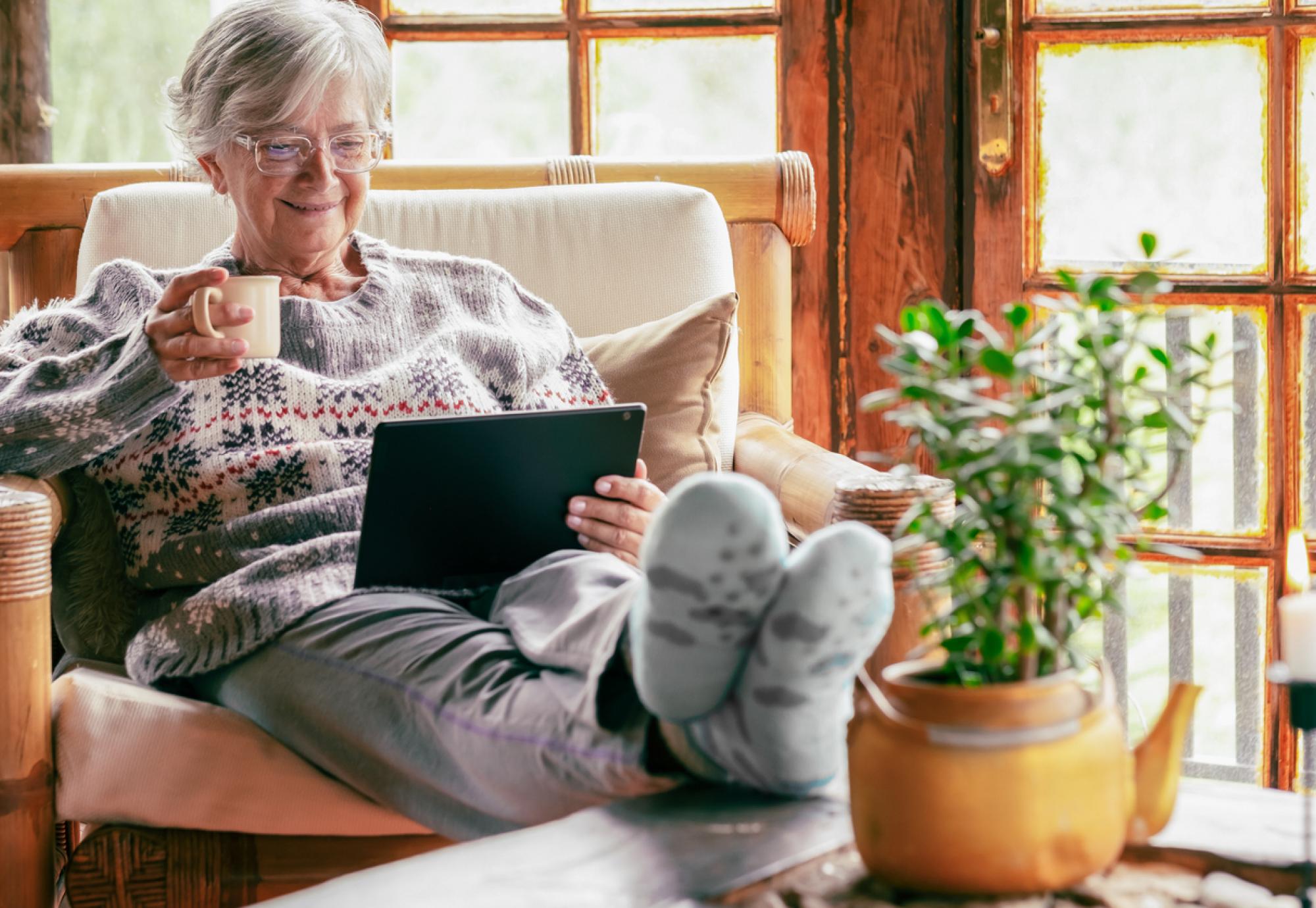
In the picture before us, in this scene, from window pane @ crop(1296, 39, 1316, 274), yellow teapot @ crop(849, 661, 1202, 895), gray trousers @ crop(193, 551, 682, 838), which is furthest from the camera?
window pane @ crop(1296, 39, 1316, 274)

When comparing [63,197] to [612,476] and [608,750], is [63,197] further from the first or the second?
[608,750]

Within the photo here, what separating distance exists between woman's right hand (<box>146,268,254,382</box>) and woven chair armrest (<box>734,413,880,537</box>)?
2.05 ft

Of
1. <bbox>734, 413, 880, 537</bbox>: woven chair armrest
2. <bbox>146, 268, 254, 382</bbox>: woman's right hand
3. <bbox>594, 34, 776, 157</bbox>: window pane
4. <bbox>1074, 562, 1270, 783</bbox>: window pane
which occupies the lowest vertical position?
<bbox>1074, 562, 1270, 783</bbox>: window pane

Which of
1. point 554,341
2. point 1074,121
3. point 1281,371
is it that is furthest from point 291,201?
point 1281,371

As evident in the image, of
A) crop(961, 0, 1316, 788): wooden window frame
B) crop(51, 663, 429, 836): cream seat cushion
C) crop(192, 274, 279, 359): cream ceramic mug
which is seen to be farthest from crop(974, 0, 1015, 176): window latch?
crop(51, 663, 429, 836): cream seat cushion

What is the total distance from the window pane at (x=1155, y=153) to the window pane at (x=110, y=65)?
1.58 m

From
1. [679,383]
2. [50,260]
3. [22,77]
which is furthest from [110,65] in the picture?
[679,383]

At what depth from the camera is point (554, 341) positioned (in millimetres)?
1684

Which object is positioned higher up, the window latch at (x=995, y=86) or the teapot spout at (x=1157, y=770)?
the window latch at (x=995, y=86)

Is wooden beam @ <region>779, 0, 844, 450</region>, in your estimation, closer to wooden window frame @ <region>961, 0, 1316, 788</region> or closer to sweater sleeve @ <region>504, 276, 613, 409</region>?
wooden window frame @ <region>961, 0, 1316, 788</region>

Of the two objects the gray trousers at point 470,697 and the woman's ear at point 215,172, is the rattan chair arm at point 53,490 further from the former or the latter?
the woman's ear at point 215,172

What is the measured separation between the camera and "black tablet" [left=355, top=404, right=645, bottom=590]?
1.19m

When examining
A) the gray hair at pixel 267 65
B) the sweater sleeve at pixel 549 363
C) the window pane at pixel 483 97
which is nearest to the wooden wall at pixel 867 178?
the window pane at pixel 483 97

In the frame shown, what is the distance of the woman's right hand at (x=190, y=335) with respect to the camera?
130cm
